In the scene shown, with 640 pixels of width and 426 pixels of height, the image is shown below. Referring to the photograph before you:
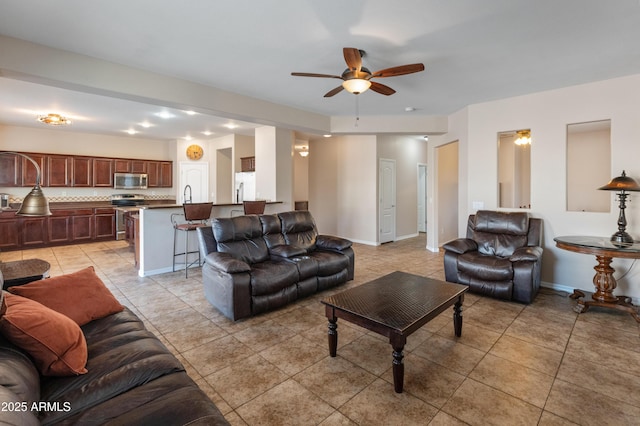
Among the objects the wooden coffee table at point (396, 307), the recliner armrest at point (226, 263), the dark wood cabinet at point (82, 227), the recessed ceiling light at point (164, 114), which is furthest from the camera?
the dark wood cabinet at point (82, 227)

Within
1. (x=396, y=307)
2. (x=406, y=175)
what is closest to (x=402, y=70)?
(x=396, y=307)

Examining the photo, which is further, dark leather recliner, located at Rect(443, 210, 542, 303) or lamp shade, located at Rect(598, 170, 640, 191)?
dark leather recliner, located at Rect(443, 210, 542, 303)

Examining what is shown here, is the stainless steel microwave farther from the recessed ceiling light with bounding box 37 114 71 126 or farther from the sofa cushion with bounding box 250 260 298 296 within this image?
the sofa cushion with bounding box 250 260 298 296

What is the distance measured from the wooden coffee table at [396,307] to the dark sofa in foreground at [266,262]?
98cm

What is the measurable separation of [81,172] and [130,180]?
103 cm

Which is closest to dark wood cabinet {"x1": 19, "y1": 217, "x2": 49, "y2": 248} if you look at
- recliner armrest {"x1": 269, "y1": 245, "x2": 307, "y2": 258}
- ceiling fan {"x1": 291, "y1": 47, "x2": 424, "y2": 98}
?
recliner armrest {"x1": 269, "y1": 245, "x2": 307, "y2": 258}

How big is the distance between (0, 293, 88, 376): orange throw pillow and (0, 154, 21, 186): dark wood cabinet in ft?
23.4

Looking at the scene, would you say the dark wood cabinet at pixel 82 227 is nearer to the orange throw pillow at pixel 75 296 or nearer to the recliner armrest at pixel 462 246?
the orange throw pillow at pixel 75 296

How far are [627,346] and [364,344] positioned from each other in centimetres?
224

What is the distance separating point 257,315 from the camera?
10.8 ft

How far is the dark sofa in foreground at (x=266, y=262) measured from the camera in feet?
10.3

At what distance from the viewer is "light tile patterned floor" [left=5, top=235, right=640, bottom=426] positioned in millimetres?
1882

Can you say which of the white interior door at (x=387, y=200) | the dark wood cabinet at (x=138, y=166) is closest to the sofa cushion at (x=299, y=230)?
the white interior door at (x=387, y=200)

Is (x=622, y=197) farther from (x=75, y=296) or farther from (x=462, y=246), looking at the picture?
(x=75, y=296)
